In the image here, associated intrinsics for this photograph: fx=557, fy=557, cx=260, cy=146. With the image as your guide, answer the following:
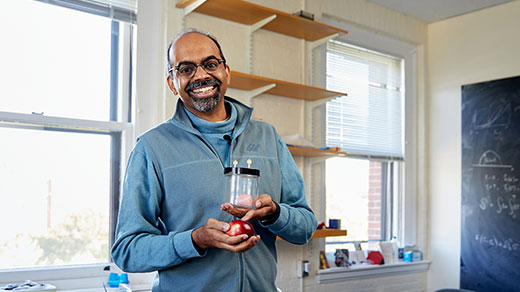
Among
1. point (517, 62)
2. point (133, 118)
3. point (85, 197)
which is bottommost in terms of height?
point (85, 197)

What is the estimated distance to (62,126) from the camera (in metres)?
2.70

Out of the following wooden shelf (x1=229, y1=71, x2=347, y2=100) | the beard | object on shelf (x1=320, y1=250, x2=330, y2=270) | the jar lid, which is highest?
wooden shelf (x1=229, y1=71, x2=347, y2=100)

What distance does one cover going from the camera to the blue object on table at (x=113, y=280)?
2.59 metres

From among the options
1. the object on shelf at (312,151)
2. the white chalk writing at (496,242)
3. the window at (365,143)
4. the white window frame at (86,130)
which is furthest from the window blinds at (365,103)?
the white window frame at (86,130)

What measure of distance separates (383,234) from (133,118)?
2230mm

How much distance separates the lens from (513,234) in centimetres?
371

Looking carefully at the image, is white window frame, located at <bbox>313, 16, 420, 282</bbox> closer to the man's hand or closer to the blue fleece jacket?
the blue fleece jacket

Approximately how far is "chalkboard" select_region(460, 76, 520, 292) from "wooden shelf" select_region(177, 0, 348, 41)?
134cm

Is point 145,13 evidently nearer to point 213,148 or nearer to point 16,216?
point 16,216

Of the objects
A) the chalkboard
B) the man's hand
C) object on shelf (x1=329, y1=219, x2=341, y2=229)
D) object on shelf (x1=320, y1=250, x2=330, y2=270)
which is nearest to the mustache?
the man's hand

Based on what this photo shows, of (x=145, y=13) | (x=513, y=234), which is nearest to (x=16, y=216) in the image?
(x=145, y=13)

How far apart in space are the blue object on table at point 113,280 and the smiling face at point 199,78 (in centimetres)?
138

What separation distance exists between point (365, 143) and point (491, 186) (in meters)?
0.91

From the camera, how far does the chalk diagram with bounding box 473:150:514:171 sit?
12.5 ft
